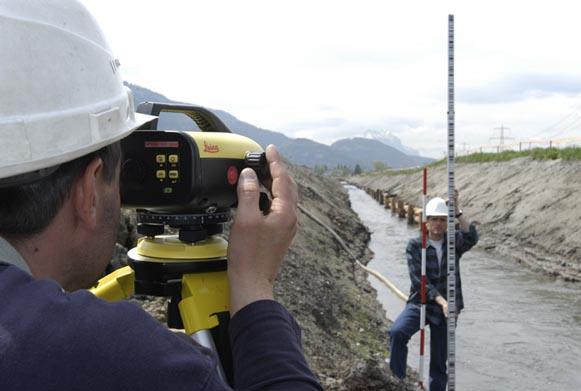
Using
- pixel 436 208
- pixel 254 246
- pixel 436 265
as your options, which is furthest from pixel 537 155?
pixel 254 246

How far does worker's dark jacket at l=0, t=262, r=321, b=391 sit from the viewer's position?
79cm

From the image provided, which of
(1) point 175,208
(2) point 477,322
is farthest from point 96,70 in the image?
(2) point 477,322

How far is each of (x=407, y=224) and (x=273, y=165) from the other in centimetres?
2803

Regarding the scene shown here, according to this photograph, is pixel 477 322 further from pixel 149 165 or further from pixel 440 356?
pixel 149 165

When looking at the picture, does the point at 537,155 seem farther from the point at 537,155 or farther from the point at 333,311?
the point at 333,311

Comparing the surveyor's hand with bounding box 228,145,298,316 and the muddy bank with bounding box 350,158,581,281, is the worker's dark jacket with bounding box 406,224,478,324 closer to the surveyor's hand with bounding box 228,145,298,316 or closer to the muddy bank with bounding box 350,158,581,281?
the surveyor's hand with bounding box 228,145,298,316

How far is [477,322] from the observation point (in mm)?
10656

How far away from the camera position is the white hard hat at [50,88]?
0.93m

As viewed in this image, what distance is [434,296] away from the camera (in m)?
5.92

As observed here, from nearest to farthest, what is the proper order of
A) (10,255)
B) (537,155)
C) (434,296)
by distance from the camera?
(10,255) < (434,296) < (537,155)

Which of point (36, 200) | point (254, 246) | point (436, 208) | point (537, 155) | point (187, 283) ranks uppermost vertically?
point (36, 200)

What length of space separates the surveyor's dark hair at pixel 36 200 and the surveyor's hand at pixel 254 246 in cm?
36

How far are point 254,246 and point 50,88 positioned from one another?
1.65 feet

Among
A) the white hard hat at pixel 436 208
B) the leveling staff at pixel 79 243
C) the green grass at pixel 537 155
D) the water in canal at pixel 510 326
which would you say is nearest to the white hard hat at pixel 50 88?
the leveling staff at pixel 79 243
